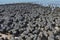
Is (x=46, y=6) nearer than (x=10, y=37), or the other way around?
(x=10, y=37)

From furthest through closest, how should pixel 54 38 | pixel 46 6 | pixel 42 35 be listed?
pixel 46 6 → pixel 42 35 → pixel 54 38

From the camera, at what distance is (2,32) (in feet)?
15.2

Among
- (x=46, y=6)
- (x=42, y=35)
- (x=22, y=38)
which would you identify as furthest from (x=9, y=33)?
(x=46, y=6)

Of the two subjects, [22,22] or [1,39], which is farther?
[22,22]

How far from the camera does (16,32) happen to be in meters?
4.41

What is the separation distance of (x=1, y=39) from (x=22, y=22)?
1.17 m

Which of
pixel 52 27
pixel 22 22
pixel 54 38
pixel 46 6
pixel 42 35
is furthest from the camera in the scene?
pixel 46 6

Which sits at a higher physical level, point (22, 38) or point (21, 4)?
point (21, 4)

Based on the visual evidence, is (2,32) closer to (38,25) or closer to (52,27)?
(38,25)

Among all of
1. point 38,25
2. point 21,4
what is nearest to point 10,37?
point 38,25

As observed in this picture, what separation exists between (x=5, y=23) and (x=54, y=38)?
6.62 feet

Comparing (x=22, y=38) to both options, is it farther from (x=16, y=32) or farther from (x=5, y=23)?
(x=5, y=23)

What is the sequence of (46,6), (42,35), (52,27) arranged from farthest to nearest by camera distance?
(46,6)
(52,27)
(42,35)

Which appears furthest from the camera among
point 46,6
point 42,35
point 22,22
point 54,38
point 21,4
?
point 21,4
